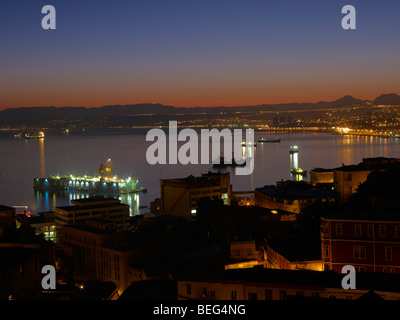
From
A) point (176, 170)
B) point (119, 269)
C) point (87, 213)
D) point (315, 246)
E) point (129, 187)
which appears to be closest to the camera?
point (315, 246)

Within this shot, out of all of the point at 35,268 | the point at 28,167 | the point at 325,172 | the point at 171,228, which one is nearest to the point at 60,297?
the point at 35,268

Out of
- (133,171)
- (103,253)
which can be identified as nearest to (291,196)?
(103,253)

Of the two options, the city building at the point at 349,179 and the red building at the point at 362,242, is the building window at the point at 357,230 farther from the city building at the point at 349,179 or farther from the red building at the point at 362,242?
the city building at the point at 349,179

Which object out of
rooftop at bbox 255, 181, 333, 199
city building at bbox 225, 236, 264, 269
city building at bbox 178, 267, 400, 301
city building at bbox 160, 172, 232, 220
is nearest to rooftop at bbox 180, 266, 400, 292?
city building at bbox 178, 267, 400, 301

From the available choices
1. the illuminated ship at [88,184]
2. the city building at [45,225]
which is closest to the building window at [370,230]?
the city building at [45,225]

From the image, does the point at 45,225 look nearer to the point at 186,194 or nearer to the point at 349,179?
the point at 186,194

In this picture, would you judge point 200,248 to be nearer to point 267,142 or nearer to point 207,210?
point 207,210

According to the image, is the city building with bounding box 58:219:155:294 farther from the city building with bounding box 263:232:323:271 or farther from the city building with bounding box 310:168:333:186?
the city building with bounding box 310:168:333:186
